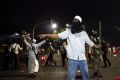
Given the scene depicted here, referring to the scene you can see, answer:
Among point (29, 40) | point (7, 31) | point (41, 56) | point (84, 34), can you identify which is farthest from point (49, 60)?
point (7, 31)

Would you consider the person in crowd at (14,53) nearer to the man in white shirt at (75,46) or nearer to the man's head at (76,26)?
the man in white shirt at (75,46)

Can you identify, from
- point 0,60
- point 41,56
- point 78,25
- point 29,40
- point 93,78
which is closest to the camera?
point 78,25

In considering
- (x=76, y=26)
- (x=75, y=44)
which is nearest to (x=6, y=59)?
(x=75, y=44)

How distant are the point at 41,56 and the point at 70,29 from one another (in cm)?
1986

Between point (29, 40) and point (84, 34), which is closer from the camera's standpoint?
point (84, 34)

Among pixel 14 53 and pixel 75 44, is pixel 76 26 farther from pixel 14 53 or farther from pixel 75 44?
pixel 14 53

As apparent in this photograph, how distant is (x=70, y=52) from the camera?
9.12 meters

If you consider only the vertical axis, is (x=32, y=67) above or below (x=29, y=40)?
→ below

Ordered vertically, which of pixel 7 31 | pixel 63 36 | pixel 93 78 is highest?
pixel 7 31

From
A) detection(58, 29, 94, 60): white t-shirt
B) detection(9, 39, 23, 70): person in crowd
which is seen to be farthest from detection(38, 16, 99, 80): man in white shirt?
detection(9, 39, 23, 70): person in crowd

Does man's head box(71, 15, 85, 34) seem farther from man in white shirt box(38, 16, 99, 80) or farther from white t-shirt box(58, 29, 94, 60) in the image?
white t-shirt box(58, 29, 94, 60)

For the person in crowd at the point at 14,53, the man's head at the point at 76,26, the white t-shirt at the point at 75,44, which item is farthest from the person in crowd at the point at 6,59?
the man's head at the point at 76,26

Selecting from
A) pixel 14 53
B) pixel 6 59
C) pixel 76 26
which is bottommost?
pixel 6 59

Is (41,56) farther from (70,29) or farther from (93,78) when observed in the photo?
(70,29)
